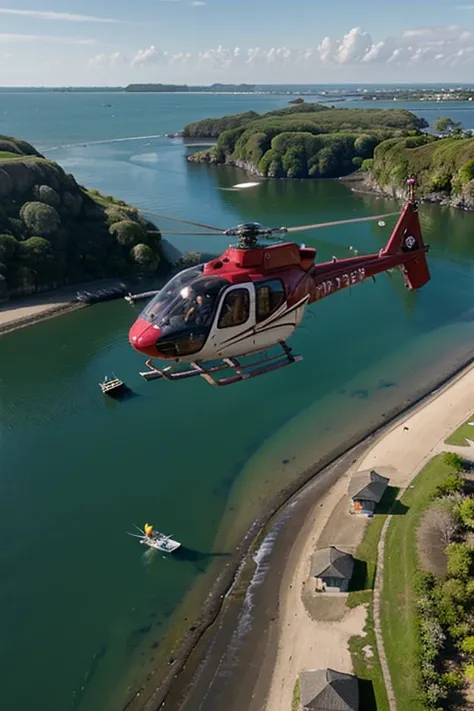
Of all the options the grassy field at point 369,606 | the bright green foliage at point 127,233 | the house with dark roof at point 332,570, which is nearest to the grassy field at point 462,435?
the grassy field at point 369,606

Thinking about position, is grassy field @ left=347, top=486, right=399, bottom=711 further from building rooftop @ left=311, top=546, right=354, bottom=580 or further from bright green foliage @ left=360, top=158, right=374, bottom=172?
bright green foliage @ left=360, top=158, right=374, bottom=172

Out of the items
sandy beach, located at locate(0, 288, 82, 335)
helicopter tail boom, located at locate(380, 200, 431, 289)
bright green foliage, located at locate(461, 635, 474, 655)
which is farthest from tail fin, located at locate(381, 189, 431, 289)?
sandy beach, located at locate(0, 288, 82, 335)

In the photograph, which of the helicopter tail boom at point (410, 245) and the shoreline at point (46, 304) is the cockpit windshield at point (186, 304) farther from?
the shoreline at point (46, 304)

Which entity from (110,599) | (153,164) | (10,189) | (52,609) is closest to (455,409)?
(110,599)

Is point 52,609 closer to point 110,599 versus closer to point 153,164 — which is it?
point 110,599

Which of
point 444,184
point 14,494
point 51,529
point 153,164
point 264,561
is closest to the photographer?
point 264,561
